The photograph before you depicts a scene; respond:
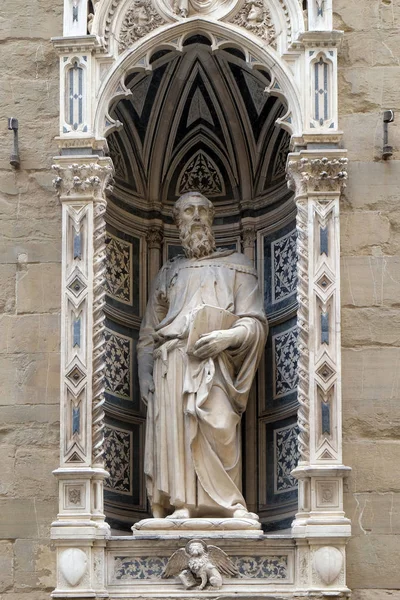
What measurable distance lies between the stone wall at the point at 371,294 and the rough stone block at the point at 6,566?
2.35 metres

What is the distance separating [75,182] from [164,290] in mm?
1189

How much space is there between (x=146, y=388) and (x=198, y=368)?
0.51 meters

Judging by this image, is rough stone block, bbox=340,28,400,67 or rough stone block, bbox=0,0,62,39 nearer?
rough stone block, bbox=340,28,400,67

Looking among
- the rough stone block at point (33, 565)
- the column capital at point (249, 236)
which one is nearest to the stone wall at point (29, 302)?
the rough stone block at point (33, 565)

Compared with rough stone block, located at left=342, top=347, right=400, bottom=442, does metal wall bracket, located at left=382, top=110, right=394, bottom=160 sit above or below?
above

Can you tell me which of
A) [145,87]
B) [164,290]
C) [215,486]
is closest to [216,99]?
[145,87]

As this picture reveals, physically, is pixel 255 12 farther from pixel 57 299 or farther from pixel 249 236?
pixel 57 299

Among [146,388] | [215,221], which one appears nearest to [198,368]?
[146,388]

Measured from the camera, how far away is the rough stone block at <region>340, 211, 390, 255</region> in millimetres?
14039

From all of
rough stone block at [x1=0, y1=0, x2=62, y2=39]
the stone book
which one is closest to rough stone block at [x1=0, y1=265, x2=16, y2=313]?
the stone book

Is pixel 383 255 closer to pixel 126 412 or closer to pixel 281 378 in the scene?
pixel 281 378

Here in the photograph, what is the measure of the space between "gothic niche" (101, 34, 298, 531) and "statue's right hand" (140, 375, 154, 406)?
33 cm

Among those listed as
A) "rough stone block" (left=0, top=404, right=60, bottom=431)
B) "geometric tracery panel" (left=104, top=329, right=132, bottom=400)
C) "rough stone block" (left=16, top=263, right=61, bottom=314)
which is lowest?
"rough stone block" (left=0, top=404, right=60, bottom=431)

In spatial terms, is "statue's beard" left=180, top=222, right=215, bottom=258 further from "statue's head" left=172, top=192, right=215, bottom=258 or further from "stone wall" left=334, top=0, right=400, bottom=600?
"stone wall" left=334, top=0, right=400, bottom=600
